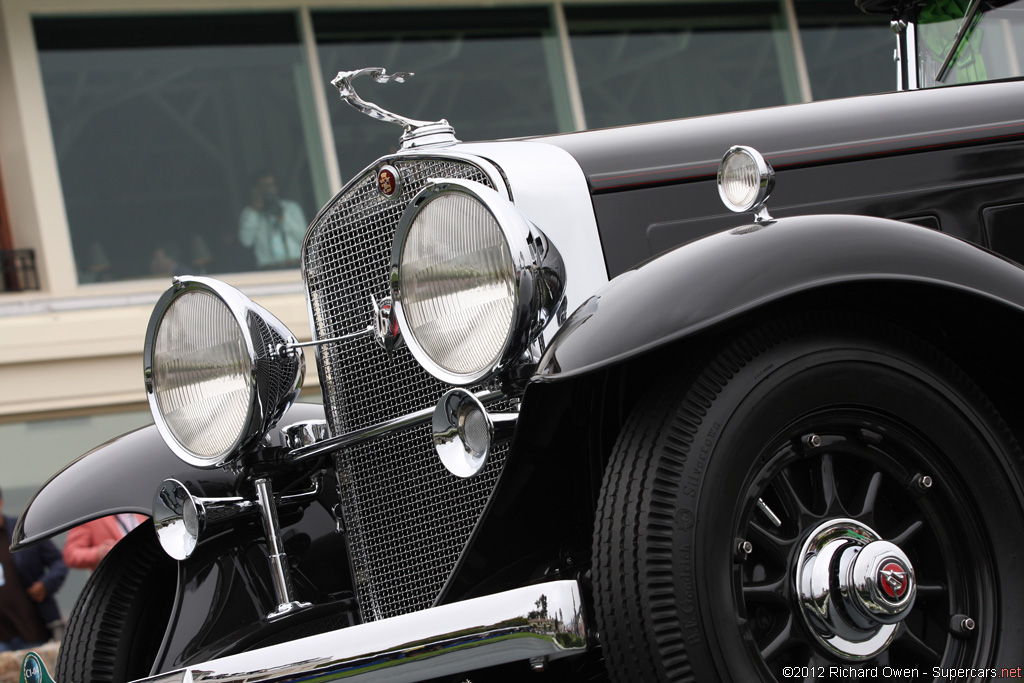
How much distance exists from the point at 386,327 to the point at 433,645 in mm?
760

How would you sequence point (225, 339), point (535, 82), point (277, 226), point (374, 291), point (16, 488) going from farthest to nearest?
point (535, 82), point (277, 226), point (16, 488), point (374, 291), point (225, 339)

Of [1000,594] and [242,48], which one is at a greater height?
[242,48]

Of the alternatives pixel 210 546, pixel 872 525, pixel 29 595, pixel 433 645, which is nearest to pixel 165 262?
pixel 29 595

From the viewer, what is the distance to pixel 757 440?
190cm

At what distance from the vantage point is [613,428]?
83.6 inches

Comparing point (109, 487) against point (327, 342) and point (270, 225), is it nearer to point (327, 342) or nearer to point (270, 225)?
point (327, 342)

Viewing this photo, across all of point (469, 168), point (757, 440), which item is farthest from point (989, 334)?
point (469, 168)

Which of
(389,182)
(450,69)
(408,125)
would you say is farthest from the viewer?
(450,69)

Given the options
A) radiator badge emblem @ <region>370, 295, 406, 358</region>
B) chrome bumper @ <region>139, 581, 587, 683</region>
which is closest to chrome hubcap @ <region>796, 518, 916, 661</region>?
chrome bumper @ <region>139, 581, 587, 683</region>

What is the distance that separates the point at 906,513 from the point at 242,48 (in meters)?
8.65

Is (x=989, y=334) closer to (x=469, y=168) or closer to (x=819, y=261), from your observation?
(x=819, y=261)

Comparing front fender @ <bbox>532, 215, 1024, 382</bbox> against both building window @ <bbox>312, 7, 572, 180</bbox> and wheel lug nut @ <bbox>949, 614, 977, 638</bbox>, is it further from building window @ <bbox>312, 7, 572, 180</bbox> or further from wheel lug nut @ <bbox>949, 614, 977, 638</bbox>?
building window @ <bbox>312, 7, 572, 180</bbox>

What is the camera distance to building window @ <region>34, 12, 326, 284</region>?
909 centimetres

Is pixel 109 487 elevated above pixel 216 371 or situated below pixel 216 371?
below
